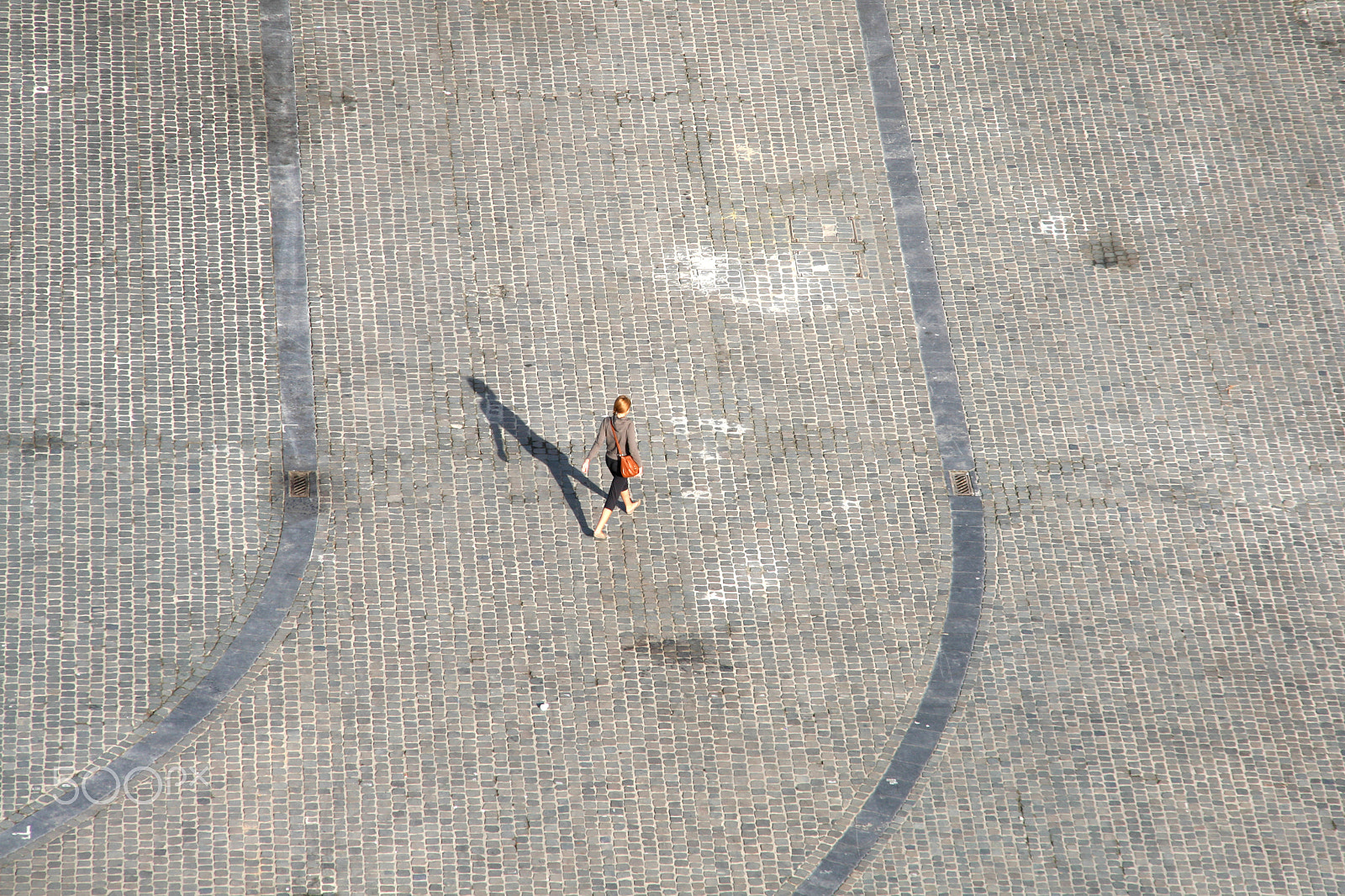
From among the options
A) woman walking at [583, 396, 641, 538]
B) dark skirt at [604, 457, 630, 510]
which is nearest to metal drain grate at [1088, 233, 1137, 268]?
woman walking at [583, 396, 641, 538]

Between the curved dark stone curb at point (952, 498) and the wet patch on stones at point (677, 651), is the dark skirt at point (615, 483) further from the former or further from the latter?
the curved dark stone curb at point (952, 498)

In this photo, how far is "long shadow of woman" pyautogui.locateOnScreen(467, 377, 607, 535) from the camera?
1016 centimetres

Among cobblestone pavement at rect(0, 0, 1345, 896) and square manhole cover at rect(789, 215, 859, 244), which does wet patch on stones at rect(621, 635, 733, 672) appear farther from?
square manhole cover at rect(789, 215, 859, 244)

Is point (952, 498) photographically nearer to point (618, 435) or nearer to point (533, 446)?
point (618, 435)

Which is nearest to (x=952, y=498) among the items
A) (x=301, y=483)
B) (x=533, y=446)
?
(x=533, y=446)

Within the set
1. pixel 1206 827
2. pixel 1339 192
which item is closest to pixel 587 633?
pixel 1206 827

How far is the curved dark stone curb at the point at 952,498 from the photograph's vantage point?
8812 mm

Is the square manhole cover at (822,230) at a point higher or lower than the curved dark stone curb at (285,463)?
higher

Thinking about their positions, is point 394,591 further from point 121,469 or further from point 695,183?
point 695,183

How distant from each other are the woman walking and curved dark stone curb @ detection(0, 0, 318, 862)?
217 centimetres

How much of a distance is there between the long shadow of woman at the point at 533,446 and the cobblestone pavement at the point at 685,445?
39mm

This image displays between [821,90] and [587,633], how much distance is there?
19.7 ft

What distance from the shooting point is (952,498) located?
1035 centimetres

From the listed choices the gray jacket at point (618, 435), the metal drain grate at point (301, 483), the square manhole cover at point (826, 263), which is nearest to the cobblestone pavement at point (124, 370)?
the metal drain grate at point (301, 483)
